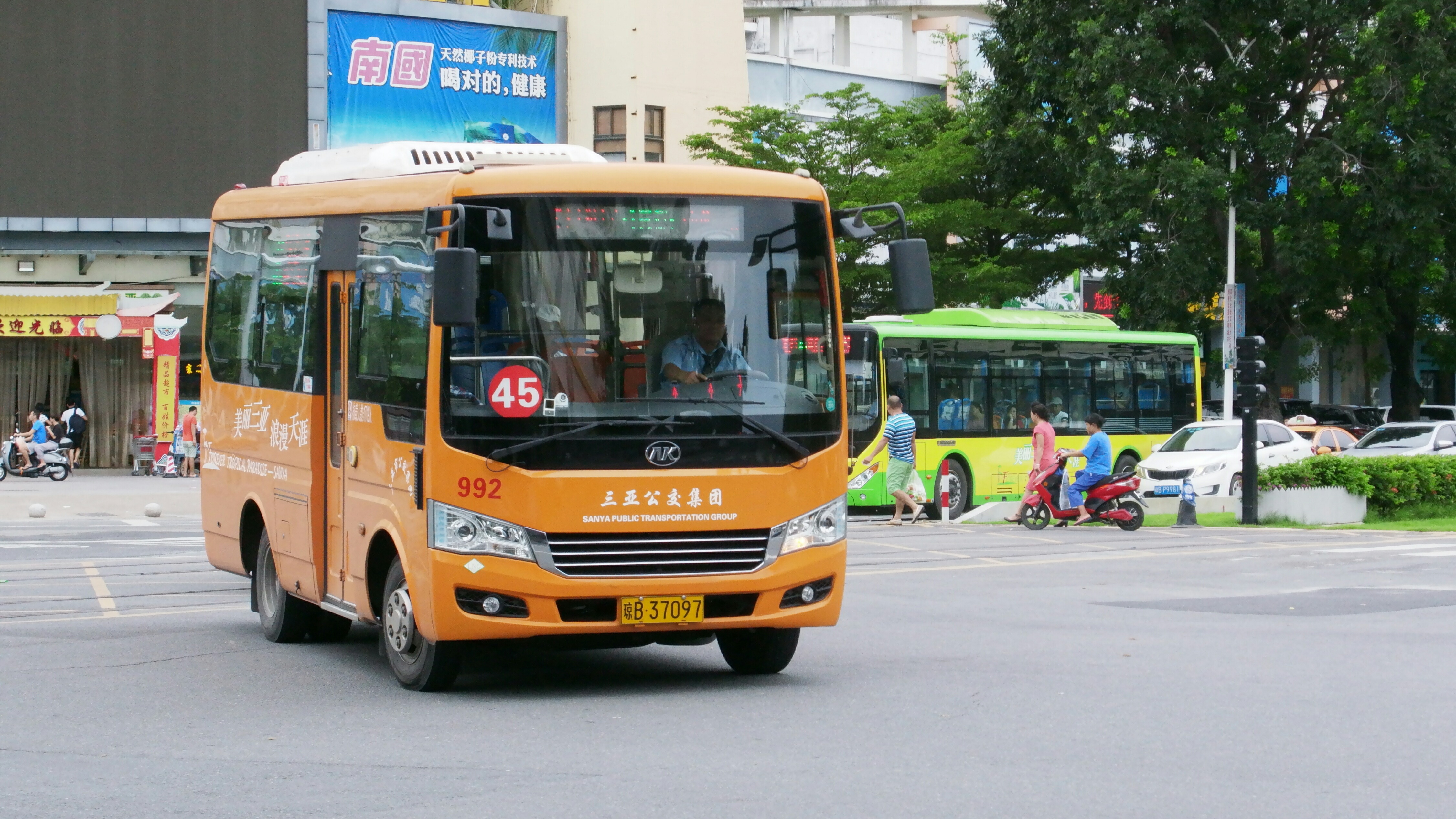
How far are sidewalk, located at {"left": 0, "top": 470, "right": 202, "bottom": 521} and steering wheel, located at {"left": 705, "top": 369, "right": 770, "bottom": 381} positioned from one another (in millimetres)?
14824

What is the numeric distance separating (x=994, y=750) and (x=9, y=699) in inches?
202

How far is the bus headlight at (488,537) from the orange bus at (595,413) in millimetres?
11

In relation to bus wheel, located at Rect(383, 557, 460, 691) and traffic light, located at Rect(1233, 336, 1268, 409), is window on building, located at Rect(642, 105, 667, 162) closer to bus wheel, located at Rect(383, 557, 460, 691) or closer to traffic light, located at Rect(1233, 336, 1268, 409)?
traffic light, located at Rect(1233, 336, 1268, 409)

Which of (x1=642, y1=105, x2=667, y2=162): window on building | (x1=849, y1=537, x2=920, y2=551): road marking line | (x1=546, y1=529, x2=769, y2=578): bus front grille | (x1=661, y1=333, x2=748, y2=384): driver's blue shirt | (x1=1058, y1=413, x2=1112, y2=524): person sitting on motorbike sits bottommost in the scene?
(x1=849, y1=537, x2=920, y2=551): road marking line

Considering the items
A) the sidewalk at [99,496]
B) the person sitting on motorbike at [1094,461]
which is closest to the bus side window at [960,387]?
the person sitting on motorbike at [1094,461]

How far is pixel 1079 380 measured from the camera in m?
29.3

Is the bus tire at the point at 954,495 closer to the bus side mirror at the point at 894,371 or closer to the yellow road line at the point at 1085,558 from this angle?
the bus side mirror at the point at 894,371

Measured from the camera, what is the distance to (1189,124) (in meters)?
34.8

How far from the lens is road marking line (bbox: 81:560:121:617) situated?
1312 centimetres

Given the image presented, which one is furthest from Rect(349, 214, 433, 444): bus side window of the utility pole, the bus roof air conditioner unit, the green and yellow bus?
the utility pole

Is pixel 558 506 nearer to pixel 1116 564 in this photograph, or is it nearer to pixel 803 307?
pixel 803 307

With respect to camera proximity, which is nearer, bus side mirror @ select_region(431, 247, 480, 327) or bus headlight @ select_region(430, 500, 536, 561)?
bus side mirror @ select_region(431, 247, 480, 327)

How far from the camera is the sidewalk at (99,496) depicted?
26000 millimetres

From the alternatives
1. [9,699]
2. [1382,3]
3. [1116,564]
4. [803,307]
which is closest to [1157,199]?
[1382,3]
